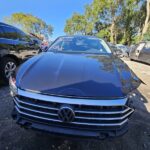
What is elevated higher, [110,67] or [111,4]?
[111,4]

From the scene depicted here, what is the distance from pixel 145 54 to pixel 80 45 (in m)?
8.22

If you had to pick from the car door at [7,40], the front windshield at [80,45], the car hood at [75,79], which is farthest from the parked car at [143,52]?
the car hood at [75,79]

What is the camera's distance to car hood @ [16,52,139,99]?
234 centimetres

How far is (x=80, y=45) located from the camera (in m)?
4.43

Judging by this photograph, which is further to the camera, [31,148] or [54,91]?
[31,148]

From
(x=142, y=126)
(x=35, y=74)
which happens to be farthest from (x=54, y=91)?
(x=142, y=126)

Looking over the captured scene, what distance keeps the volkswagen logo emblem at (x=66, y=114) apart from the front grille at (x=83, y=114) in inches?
1.3

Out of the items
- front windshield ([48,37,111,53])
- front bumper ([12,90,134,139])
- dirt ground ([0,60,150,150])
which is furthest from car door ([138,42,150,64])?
front bumper ([12,90,134,139])

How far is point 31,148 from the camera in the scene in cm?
281

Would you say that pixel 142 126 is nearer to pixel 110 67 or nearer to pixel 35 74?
pixel 110 67

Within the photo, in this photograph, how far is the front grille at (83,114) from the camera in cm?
224

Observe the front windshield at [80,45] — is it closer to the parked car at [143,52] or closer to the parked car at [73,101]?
the parked car at [73,101]

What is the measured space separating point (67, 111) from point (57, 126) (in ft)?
0.76

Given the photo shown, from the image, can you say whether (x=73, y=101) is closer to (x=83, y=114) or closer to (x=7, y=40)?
(x=83, y=114)
